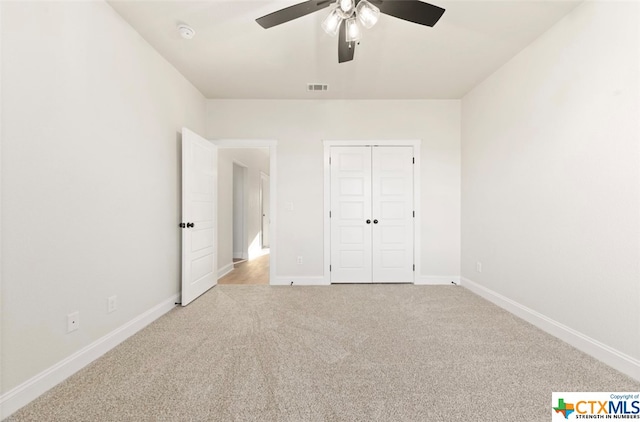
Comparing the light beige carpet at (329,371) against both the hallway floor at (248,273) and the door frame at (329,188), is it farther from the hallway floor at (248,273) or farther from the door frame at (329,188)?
the hallway floor at (248,273)

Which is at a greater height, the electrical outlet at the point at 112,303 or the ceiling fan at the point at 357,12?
the ceiling fan at the point at 357,12

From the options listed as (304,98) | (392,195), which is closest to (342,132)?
(304,98)

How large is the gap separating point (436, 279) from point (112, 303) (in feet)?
12.1

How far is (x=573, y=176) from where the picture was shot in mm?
2020

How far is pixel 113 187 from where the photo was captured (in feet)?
6.59

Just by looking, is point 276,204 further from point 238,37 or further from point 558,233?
point 558,233

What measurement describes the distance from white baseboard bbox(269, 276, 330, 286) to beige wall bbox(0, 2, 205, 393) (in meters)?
1.46

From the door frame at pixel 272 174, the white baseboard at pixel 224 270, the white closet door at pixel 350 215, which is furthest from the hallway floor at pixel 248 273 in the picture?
the white closet door at pixel 350 215

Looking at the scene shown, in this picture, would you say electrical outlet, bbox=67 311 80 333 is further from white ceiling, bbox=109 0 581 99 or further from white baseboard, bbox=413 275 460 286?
white baseboard, bbox=413 275 460 286

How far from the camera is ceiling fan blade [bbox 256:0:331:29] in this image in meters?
1.58

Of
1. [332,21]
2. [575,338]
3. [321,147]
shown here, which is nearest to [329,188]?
[321,147]

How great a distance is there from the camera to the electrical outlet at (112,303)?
6.43ft

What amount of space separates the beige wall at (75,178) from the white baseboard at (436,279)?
3228 millimetres

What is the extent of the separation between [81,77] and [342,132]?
275 cm
